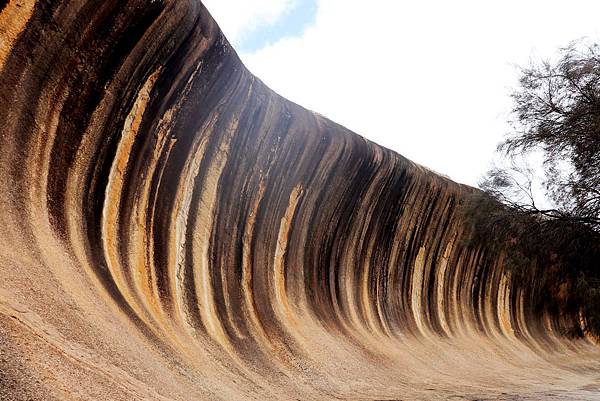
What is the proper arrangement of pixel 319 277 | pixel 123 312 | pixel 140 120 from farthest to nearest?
1. pixel 319 277
2. pixel 140 120
3. pixel 123 312

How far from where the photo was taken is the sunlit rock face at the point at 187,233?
355 cm

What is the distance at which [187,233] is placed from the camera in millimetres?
6086

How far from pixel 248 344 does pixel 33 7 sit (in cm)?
386

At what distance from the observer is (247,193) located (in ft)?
23.7

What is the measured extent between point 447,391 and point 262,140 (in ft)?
13.5

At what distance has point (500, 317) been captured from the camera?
1448 cm

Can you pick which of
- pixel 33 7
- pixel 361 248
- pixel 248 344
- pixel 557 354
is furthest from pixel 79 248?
pixel 557 354

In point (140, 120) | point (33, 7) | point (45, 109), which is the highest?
point (33, 7)

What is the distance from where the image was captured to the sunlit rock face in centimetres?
355

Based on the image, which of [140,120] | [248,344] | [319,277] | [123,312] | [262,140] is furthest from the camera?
[319,277]

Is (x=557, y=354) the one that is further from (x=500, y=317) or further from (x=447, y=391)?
(x=447, y=391)

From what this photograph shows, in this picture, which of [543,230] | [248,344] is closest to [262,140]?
[248,344]

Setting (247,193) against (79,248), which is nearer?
(79,248)

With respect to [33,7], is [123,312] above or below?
below
